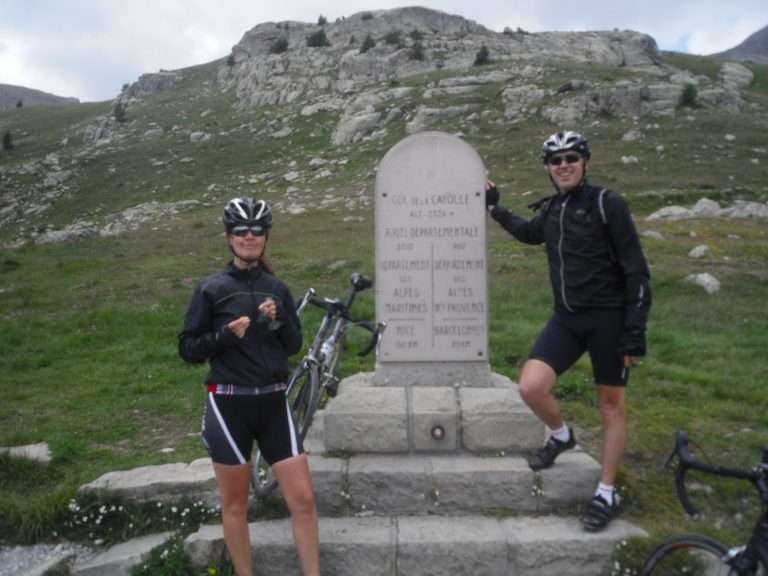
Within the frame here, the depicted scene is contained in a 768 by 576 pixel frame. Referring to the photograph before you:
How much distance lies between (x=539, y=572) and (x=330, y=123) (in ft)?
135

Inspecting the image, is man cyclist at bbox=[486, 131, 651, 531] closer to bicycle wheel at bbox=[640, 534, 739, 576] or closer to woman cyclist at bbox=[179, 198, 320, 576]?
bicycle wheel at bbox=[640, 534, 739, 576]

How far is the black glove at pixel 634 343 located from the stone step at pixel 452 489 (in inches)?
42.9

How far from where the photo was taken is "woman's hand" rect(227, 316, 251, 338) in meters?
3.48

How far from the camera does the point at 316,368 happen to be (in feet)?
15.8

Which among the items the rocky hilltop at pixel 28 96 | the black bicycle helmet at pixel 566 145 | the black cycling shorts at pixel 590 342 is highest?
the rocky hilltop at pixel 28 96

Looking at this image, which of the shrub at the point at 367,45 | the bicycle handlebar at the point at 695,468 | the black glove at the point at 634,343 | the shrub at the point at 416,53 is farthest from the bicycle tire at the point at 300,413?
the shrub at the point at 367,45

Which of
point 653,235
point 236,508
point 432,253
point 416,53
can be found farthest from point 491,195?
point 416,53

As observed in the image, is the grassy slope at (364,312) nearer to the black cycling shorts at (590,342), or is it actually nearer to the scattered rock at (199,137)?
the black cycling shorts at (590,342)

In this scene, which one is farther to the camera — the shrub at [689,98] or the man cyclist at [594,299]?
the shrub at [689,98]

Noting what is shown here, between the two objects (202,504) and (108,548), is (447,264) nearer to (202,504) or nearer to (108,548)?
(202,504)

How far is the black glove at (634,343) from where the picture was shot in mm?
4016

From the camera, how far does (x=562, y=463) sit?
481cm

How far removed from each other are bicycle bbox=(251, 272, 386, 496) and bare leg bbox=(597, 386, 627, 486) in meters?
1.57

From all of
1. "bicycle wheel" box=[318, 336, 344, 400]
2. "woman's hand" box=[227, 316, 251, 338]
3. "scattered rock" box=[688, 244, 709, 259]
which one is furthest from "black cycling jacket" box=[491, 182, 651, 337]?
"scattered rock" box=[688, 244, 709, 259]
